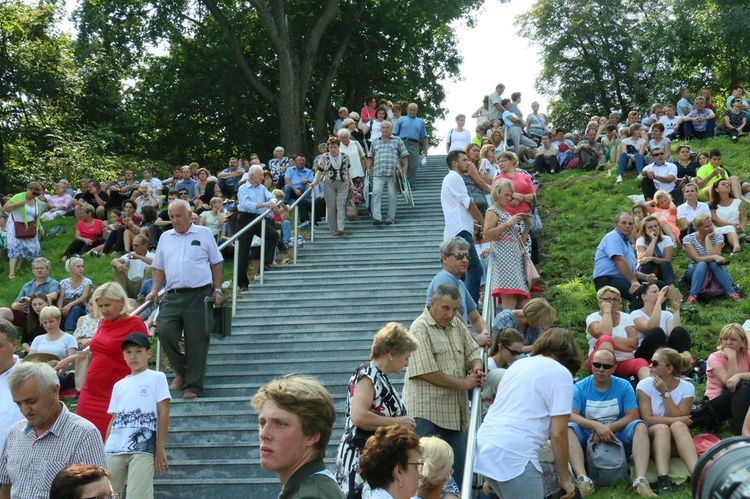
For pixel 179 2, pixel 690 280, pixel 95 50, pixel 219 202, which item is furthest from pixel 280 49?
pixel 690 280

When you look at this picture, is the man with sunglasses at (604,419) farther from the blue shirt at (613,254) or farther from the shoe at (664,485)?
the blue shirt at (613,254)

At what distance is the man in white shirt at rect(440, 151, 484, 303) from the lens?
10.6 meters

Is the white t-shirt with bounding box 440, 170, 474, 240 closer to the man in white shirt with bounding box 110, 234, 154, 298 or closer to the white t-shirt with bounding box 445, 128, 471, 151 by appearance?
the man in white shirt with bounding box 110, 234, 154, 298

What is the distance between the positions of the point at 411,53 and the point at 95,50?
9.98 m

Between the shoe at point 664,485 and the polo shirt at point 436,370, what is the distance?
6.33 feet

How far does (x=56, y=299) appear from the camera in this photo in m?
13.8

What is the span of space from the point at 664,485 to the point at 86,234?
41.8 feet

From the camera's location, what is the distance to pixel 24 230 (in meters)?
17.7

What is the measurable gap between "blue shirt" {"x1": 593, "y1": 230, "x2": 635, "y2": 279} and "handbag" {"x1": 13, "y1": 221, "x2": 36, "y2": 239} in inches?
414

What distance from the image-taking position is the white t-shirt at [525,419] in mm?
6141

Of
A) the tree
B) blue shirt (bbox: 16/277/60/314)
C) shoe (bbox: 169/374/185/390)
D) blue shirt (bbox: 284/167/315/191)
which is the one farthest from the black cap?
the tree

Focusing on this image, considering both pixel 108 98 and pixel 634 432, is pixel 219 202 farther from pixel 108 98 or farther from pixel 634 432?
pixel 108 98

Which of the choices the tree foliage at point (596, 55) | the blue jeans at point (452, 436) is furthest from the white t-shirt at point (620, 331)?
the tree foliage at point (596, 55)


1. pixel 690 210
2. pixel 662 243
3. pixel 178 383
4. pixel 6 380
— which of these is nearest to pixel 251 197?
pixel 178 383
